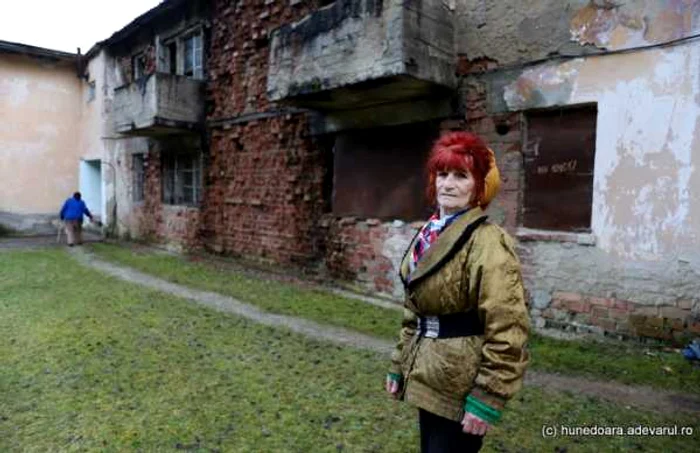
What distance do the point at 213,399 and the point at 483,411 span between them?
102 inches

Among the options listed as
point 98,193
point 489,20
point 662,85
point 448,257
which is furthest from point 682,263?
point 98,193

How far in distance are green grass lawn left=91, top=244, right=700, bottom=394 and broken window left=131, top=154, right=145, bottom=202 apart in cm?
395

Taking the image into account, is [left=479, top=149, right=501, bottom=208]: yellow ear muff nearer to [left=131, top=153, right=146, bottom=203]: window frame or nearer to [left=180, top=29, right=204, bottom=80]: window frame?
[left=180, top=29, right=204, bottom=80]: window frame

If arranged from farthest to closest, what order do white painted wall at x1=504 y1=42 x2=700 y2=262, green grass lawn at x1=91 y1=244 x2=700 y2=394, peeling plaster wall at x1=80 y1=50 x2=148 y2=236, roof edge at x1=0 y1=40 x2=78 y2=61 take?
roof edge at x1=0 y1=40 x2=78 y2=61, peeling plaster wall at x1=80 y1=50 x2=148 y2=236, white painted wall at x1=504 y1=42 x2=700 y2=262, green grass lawn at x1=91 y1=244 x2=700 y2=394

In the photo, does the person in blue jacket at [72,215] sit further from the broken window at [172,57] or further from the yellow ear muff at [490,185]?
the yellow ear muff at [490,185]

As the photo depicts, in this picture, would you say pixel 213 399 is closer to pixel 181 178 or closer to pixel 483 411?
pixel 483 411

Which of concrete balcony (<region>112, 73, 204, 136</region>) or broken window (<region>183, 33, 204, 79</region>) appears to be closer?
concrete balcony (<region>112, 73, 204, 136</region>)

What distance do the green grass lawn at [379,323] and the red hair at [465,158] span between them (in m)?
3.23

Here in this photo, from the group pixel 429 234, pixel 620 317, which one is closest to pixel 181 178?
pixel 620 317

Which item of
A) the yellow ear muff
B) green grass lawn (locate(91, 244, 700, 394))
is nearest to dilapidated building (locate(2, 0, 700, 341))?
green grass lawn (locate(91, 244, 700, 394))

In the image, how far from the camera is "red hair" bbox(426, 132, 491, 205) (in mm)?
1901

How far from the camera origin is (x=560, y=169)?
221 inches

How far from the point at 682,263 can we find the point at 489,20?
3580 mm

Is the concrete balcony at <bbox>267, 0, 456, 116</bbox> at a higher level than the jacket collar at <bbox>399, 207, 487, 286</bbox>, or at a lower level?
higher
